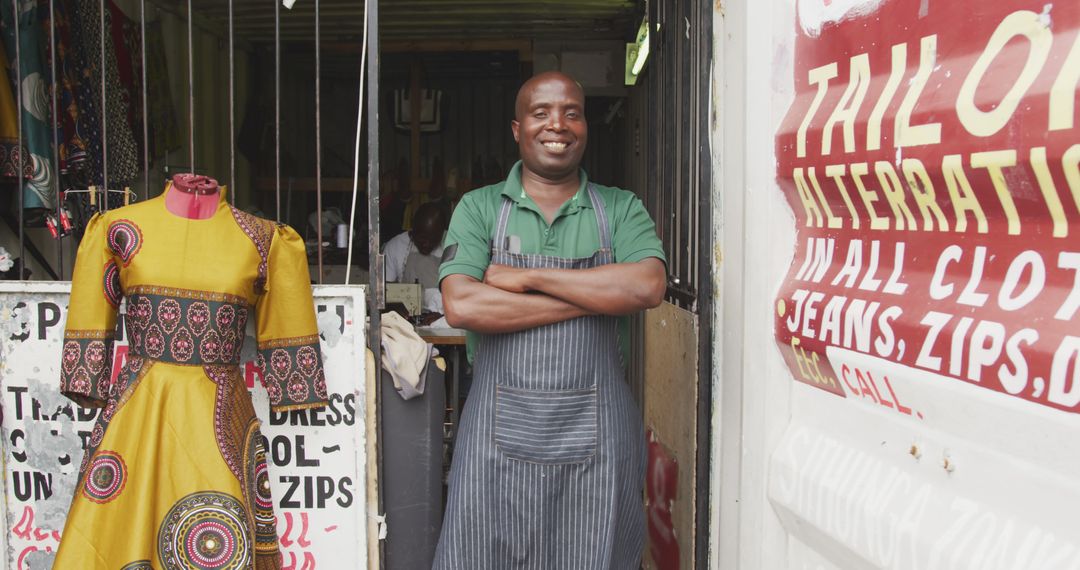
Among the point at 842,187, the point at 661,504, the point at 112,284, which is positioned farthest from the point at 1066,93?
the point at 661,504

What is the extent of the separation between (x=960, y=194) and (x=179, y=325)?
1.95 meters

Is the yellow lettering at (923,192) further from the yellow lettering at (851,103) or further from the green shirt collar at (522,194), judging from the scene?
the green shirt collar at (522,194)

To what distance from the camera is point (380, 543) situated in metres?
2.69

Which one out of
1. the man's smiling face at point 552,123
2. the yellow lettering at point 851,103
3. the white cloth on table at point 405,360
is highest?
the man's smiling face at point 552,123

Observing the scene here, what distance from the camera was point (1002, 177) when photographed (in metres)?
1.06

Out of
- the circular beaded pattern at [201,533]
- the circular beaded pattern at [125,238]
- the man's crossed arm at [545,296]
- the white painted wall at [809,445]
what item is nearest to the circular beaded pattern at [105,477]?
the circular beaded pattern at [201,533]

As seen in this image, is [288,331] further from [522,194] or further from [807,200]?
[807,200]

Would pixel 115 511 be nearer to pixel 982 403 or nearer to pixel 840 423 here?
pixel 840 423

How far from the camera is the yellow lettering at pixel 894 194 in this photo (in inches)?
49.7

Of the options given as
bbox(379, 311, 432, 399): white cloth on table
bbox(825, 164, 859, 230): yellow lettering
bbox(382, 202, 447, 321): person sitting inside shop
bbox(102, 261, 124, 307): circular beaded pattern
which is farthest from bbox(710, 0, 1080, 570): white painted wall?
bbox(382, 202, 447, 321): person sitting inside shop

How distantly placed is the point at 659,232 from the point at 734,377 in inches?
58.9

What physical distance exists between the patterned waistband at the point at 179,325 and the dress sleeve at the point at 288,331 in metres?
0.14

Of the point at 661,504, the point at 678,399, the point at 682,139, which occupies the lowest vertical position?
the point at 661,504

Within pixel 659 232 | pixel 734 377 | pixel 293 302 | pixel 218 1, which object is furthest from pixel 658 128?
pixel 218 1
